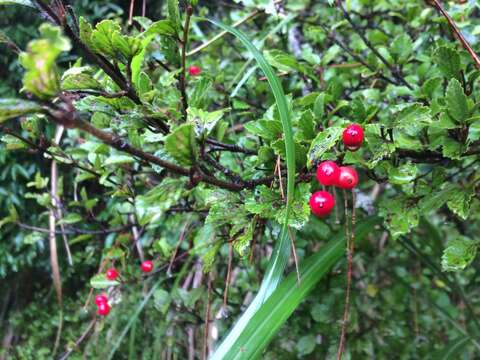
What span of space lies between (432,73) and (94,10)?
177 centimetres

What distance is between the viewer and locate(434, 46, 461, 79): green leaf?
25.2 inches

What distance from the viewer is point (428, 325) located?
1.41 m

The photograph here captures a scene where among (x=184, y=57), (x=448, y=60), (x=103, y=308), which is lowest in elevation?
(x=103, y=308)

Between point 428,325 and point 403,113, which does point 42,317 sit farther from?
point 403,113

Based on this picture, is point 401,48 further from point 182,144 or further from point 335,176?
point 182,144

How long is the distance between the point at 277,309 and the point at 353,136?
0.28 m

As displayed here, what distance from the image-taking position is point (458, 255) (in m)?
0.67

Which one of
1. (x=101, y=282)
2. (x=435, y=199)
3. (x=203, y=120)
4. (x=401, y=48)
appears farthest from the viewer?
(x=101, y=282)

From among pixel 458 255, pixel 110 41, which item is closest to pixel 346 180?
pixel 458 255

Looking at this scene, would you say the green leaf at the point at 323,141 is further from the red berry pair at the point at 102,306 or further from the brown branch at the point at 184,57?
the red berry pair at the point at 102,306

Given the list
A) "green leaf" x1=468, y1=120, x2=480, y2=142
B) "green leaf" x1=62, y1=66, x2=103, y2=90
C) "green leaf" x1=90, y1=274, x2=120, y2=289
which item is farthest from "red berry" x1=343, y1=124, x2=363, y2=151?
"green leaf" x1=90, y1=274, x2=120, y2=289

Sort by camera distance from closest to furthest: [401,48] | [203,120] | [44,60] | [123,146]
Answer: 1. [44,60]
2. [123,146]
3. [203,120]
4. [401,48]

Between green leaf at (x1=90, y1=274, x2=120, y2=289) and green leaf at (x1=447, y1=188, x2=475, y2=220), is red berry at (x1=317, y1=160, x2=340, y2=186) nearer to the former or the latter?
green leaf at (x1=447, y1=188, x2=475, y2=220)

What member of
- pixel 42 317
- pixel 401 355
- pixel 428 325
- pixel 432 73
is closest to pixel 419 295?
pixel 428 325
